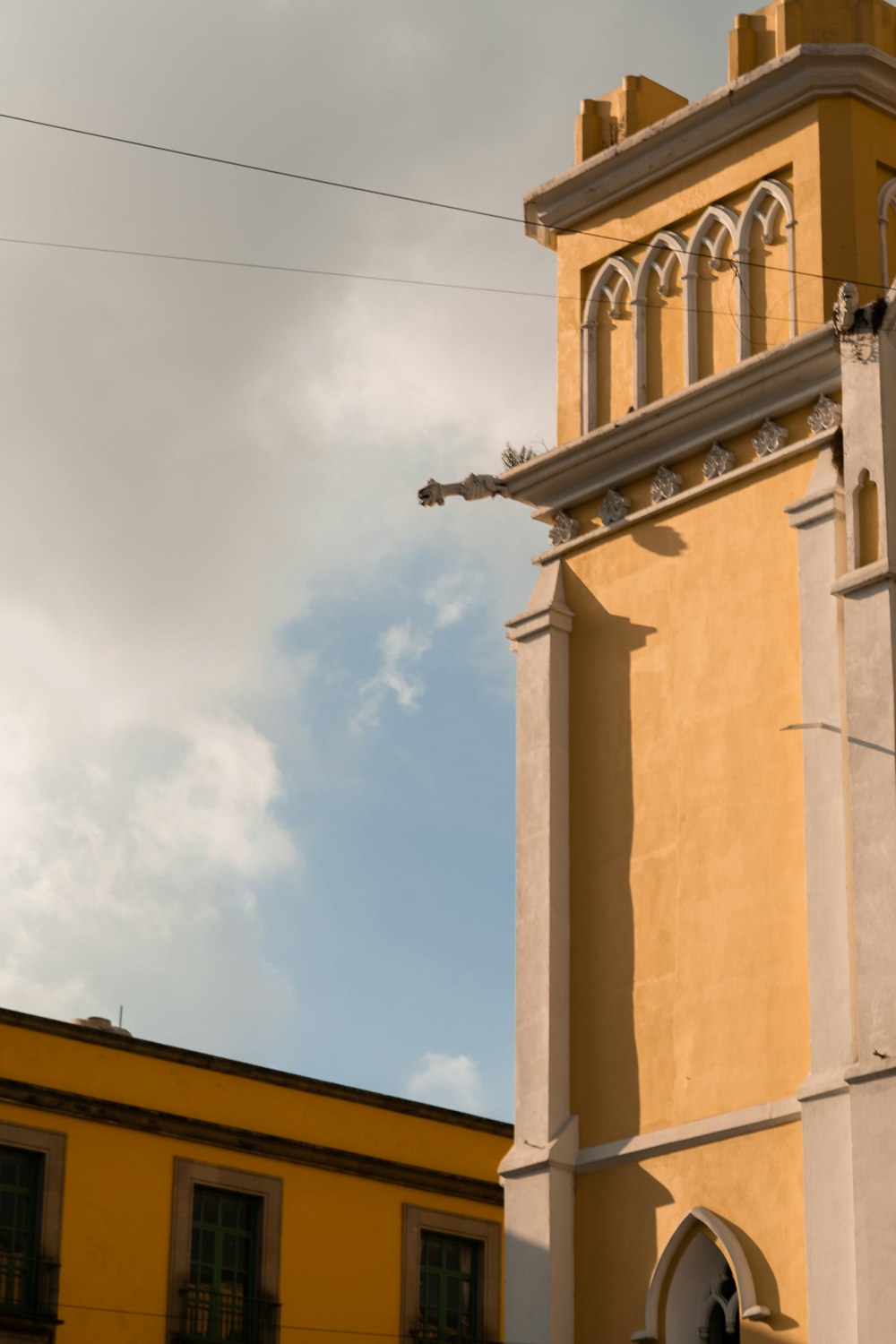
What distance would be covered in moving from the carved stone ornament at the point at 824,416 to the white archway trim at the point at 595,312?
7.18ft

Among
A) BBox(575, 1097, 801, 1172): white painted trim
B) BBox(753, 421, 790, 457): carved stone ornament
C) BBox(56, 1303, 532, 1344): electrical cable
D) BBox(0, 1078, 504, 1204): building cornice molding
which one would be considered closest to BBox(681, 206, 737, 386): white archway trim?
BBox(753, 421, 790, 457): carved stone ornament

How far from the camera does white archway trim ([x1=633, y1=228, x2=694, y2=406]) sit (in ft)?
70.9

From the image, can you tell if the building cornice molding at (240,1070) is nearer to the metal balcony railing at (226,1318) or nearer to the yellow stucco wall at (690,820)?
the metal balcony railing at (226,1318)

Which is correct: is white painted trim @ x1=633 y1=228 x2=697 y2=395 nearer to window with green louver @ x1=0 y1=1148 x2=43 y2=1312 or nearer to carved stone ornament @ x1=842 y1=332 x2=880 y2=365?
carved stone ornament @ x1=842 y1=332 x2=880 y2=365

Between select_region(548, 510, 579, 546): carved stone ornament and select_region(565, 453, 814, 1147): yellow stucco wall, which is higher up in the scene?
select_region(548, 510, 579, 546): carved stone ornament

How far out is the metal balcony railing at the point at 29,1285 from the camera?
27.2m

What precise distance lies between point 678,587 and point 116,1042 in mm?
10389

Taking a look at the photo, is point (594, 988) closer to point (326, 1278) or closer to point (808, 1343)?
point (808, 1343)

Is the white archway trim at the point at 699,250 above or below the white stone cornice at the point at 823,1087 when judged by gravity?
above

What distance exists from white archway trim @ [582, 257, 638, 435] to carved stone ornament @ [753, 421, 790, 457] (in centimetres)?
176

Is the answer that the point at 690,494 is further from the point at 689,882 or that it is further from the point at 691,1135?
the point at 691,1135

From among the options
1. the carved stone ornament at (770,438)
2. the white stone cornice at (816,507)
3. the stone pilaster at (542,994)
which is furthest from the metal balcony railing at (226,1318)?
the white stone cornice at (816,507)

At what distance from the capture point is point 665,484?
21125mm

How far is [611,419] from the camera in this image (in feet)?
71.5
